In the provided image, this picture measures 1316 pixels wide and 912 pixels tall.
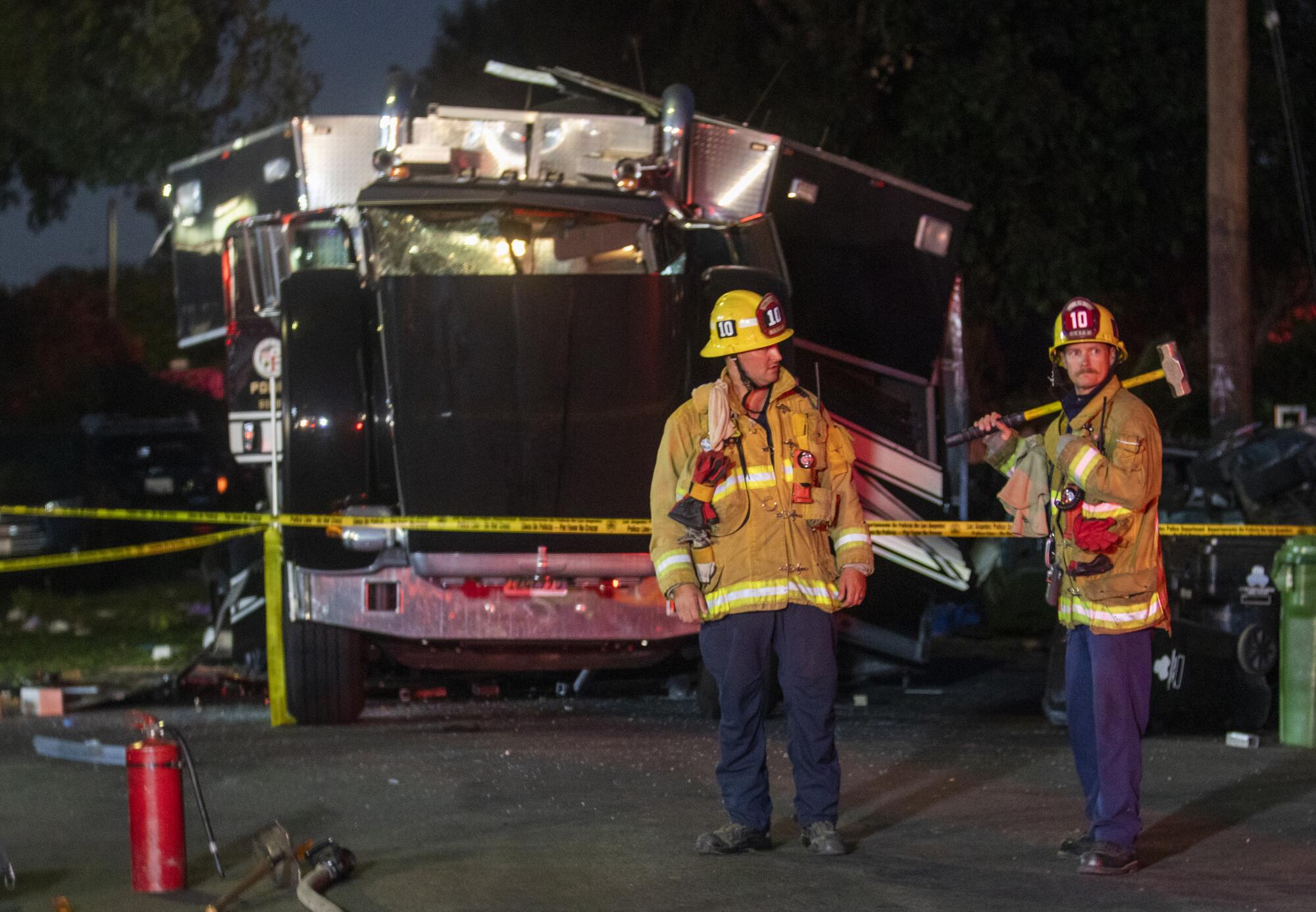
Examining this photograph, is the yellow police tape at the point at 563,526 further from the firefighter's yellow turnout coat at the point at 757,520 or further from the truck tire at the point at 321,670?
the firefighter's yellow turnout coat at the point at 757,520

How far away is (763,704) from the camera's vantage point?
6.33m

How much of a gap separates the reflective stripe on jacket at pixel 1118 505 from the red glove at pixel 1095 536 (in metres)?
0.02

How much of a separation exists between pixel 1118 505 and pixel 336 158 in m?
5.84

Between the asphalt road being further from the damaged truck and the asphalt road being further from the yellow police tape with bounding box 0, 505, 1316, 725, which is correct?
the damaged truck

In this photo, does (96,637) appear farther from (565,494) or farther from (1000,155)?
(1000,155)

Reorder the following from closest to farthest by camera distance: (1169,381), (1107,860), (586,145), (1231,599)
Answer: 1. (1107,860)
2. (1169,381)
3. (1231,599)
4. (586,145)

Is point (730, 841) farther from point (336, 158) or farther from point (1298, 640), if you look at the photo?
point (336, 158)

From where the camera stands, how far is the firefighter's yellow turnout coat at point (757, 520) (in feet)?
20.4

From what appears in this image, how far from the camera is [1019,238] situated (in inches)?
708

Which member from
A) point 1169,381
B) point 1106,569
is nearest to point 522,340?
point 1169,381

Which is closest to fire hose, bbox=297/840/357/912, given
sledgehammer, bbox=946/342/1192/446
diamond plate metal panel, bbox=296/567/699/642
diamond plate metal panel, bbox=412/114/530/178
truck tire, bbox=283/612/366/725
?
sledgehammer, bbox=946/342/1192/446

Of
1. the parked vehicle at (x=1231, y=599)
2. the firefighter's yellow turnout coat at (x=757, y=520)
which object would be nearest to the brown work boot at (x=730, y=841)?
the firefighter's yellow turnout coat at (x=757, y=520)

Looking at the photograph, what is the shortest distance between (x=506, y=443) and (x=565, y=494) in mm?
363

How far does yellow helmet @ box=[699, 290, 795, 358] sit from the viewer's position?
6.28 m
